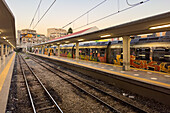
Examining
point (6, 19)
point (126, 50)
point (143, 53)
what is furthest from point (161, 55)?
point (6, 19)

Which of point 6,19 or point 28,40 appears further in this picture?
point 28,40

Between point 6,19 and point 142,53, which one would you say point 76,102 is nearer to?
point 6,19

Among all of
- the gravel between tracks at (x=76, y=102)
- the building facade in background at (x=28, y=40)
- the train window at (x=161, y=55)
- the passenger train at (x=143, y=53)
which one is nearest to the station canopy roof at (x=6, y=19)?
the gravel between tracks at (x=76, y=102)

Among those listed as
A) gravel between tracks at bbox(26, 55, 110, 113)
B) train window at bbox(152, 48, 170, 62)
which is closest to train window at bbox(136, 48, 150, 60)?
train window at bbox(152, 48, 170, 62)

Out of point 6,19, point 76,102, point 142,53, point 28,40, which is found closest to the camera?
point 76,102

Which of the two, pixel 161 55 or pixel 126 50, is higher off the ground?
pixel 126 50

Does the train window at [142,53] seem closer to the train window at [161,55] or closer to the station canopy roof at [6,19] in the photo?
the train window at [161,55]

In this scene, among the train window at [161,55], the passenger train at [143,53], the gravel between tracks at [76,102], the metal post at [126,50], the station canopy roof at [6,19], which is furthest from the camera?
the metal post at [126,50]

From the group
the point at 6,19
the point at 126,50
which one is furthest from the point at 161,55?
the point at 6,19

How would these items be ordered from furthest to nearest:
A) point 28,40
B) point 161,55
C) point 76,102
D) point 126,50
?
1. point 28,40
2. point 126,50
3. point 161,55
4. point 76,102

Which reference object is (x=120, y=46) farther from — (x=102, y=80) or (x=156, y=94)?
(x=156, y=94)

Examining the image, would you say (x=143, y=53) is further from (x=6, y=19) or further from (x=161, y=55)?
(x=6, y=19)

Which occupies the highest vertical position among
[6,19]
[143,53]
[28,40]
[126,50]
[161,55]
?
[28,40]

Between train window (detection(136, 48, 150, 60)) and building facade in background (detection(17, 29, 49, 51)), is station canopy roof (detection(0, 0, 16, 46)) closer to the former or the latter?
train window (detection(136, 48, 150, 60))
